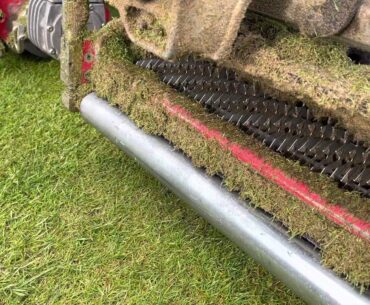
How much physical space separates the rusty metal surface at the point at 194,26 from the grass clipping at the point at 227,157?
44 centimetres

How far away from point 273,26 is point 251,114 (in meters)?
0.49

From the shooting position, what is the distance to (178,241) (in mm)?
2355

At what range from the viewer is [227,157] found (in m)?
1.80

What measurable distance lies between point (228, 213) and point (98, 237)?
795 mm

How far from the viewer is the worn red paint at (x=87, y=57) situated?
2.29 meters

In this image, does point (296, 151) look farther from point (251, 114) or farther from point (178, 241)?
point (178, 241)

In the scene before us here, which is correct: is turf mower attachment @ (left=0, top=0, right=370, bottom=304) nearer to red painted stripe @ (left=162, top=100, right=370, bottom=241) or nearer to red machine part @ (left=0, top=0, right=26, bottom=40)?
red painted stripe @ (left=162, top=100, right=370, bottom=241)

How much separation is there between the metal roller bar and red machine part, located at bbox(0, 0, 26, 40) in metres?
1.23

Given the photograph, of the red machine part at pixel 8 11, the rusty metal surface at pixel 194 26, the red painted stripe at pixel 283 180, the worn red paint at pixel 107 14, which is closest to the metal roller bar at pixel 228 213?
the red painted stripe at pixel 283 180

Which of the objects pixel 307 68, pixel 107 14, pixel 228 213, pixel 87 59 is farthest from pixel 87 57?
pixel 307 68

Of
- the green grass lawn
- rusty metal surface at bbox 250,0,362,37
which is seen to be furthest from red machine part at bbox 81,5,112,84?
rusty metal surface at bbox 250,0,362,37

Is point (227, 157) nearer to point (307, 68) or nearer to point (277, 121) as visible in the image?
point (277, 121)

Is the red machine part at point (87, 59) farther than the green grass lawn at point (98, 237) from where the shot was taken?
Yes

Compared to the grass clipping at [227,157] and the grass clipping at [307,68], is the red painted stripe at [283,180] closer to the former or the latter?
the grass clipping at [227,157]
